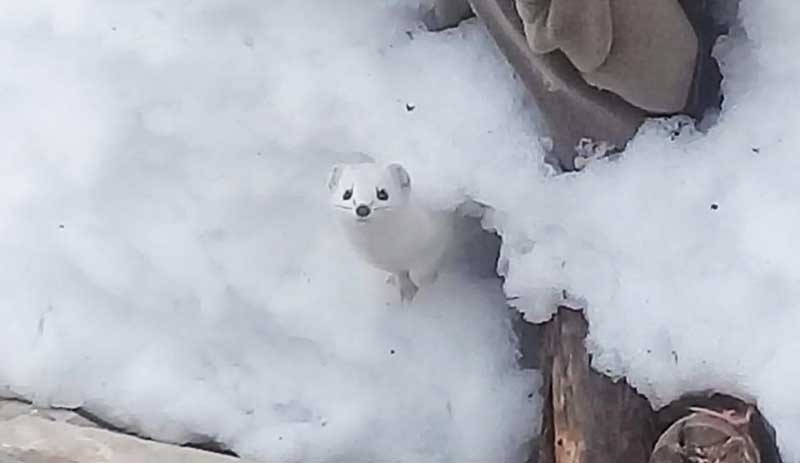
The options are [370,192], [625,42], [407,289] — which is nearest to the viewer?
[625,42]

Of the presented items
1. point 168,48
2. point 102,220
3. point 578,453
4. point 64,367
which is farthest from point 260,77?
point 578,453

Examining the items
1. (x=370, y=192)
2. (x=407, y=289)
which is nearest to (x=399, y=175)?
(x=370, y=192)

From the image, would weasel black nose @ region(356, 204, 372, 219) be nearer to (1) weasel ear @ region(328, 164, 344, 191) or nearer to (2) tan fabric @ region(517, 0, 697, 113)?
(1) weasel ear @ region(328, 164, 344, 191)

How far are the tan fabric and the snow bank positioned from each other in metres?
0.17

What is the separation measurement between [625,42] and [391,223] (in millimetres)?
268

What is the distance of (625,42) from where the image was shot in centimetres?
105

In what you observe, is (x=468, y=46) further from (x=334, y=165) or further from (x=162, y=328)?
(x=162, y=328)

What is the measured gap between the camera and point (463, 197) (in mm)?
1243

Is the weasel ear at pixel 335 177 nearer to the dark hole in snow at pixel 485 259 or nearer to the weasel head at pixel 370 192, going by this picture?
the weasel head at pixel 370 192

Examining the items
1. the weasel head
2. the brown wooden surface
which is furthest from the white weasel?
the brown wooden surface

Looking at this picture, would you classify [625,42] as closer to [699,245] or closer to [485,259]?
[699,245]

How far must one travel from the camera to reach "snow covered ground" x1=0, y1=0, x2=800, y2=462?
3.67 ft

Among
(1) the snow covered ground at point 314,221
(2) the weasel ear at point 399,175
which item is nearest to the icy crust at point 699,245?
(1) the snow covered ground at point 314,221

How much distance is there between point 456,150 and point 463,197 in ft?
0.15
